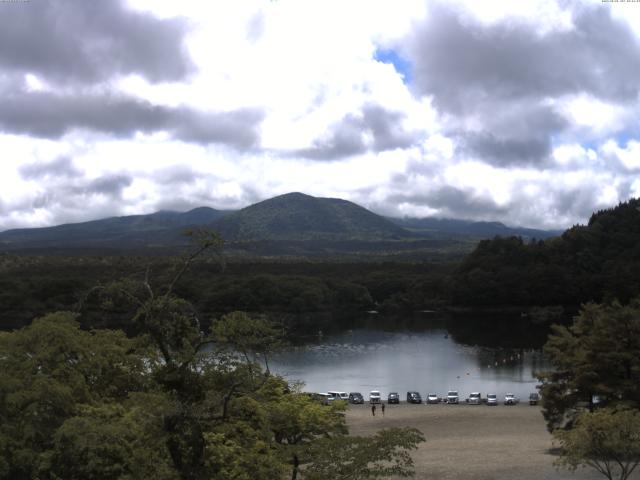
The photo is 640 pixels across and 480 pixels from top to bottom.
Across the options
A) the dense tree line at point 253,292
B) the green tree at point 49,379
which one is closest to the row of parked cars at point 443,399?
the green tree at point 49,379

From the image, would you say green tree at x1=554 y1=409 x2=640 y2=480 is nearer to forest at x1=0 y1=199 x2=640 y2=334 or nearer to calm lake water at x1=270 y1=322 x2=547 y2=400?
calm lake water at x1=270 y1=322 x2=547 y2=400

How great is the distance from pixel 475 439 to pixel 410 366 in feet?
104

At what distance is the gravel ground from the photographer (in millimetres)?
24672

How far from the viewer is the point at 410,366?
6372 cm

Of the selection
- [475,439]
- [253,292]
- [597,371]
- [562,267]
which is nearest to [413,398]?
[475,439]

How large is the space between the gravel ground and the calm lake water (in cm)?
808

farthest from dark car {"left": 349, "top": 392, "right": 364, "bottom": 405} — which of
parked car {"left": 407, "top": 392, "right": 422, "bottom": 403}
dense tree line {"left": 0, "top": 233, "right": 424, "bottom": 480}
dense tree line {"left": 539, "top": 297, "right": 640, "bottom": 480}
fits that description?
dense tree line {"left": 0, "top": 233, "right": 424, "bottom": 480}

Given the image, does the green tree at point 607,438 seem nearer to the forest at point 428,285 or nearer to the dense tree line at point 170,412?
the dense tree line at point 170,412

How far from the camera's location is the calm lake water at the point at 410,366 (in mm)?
53969

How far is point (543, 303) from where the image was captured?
109 meters

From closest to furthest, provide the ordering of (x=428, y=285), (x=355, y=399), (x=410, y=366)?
(x=355, y=399)
(x=410, y=366)
(x=428, y=285)

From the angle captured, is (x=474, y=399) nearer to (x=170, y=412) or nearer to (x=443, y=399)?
(x=443, y=399)

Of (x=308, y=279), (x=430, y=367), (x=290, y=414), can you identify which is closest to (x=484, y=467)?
(x=290, y=414)

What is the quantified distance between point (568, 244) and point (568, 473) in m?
106
